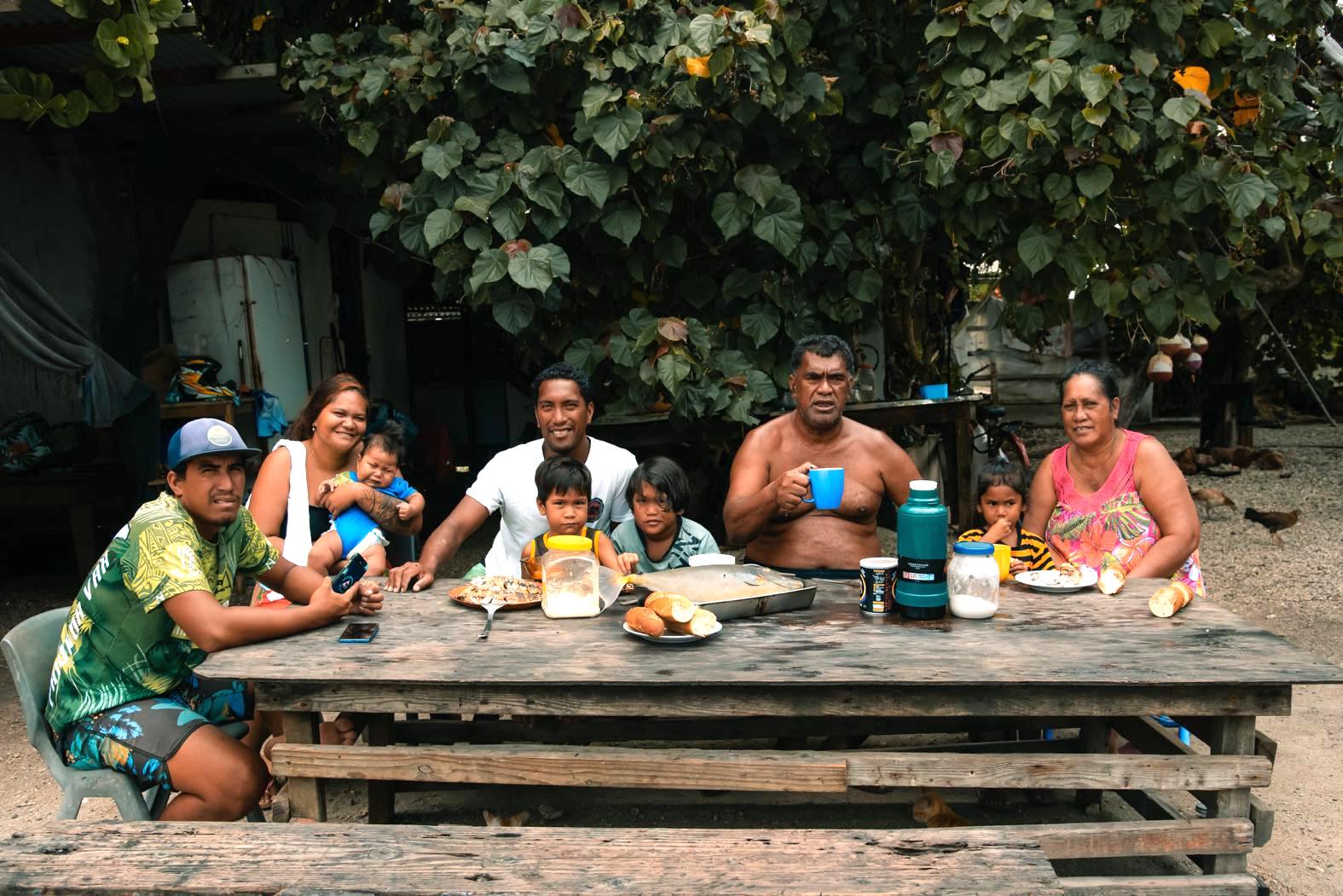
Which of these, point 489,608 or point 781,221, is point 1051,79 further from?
point 489,608

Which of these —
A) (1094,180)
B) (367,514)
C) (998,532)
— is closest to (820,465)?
(998,532)

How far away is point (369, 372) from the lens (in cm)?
964

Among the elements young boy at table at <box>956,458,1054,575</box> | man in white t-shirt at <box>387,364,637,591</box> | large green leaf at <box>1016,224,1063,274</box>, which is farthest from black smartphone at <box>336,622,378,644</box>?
large green leaf at <box>1016,224,1063,274</box>

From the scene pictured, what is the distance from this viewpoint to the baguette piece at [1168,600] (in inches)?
113

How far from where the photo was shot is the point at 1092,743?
138 inches

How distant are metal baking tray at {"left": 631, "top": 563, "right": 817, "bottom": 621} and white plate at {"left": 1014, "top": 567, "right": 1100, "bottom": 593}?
2.11 ft

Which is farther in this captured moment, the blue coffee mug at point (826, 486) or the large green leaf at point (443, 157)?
the large green leaf at point (443, 157)

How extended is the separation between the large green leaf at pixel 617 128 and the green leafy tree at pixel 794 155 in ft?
0.04

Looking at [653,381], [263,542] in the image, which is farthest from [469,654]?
[653,381]

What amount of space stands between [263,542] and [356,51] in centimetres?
392

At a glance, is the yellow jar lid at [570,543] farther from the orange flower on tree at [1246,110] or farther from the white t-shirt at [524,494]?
the orange flower on tree at [1246,110]

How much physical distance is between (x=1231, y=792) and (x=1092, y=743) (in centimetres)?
87

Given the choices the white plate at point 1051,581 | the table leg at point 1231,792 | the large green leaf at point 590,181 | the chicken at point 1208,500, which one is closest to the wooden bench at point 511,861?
the table leg at point 1231,792

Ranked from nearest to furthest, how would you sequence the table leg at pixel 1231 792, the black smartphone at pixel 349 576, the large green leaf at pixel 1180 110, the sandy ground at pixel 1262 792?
the table leg at pixel 1231 792
the black smartphone at pixel 349 576
the sandy ground at pixel 1262 792
the large green leaf at pixel 1180 110
